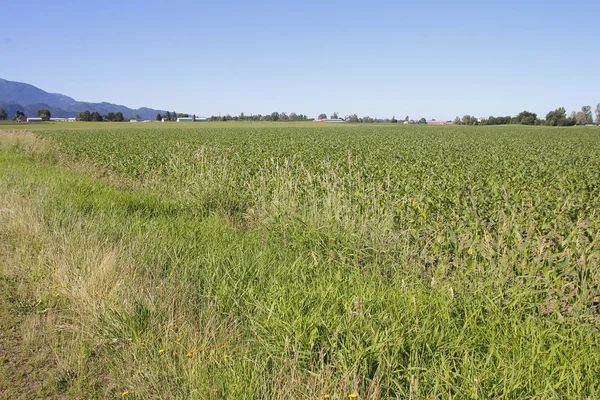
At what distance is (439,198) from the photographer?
794 cm

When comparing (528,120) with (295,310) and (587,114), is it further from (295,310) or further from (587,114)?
(295,310)

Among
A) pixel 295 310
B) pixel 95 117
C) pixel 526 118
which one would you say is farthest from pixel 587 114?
pixel 295 310

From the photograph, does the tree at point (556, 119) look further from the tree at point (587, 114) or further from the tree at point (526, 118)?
the tree at point (587, 114)

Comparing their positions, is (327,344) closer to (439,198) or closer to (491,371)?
(491,371)

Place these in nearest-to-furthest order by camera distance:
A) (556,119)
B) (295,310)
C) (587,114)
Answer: (295,310)
(556,119)
(587,114)

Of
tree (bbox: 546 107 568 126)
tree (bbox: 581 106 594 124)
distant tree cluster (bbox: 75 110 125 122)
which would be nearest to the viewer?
tree (bbox: 546 107 568 126)

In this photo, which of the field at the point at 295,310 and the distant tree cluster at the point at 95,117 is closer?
the field at the point at 295,310

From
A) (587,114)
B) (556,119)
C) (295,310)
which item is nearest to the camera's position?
(295,310)

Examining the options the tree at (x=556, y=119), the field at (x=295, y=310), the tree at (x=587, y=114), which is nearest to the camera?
the field at (x=295, y=310)

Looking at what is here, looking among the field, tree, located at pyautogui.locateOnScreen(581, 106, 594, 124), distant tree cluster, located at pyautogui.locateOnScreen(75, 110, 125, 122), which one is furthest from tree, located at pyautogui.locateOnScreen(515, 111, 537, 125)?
the field

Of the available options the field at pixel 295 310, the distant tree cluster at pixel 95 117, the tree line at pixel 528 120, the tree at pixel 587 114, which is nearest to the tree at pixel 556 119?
the tree line at pixel 528 120

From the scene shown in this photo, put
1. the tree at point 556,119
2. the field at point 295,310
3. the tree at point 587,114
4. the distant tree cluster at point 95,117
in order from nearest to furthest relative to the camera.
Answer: the field at point 295,310, the tree at point 556,119, the distant tree cluster at point 95,117, the tree at point 587,114

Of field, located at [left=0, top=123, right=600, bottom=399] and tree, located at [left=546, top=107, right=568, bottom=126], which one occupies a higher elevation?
tree, located at [left=546, top=107, right=568, bottom=126]

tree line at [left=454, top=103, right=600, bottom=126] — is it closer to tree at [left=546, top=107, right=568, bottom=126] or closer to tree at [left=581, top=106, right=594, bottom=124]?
tree at [left=546, top=107, right=568, bottom=126]
